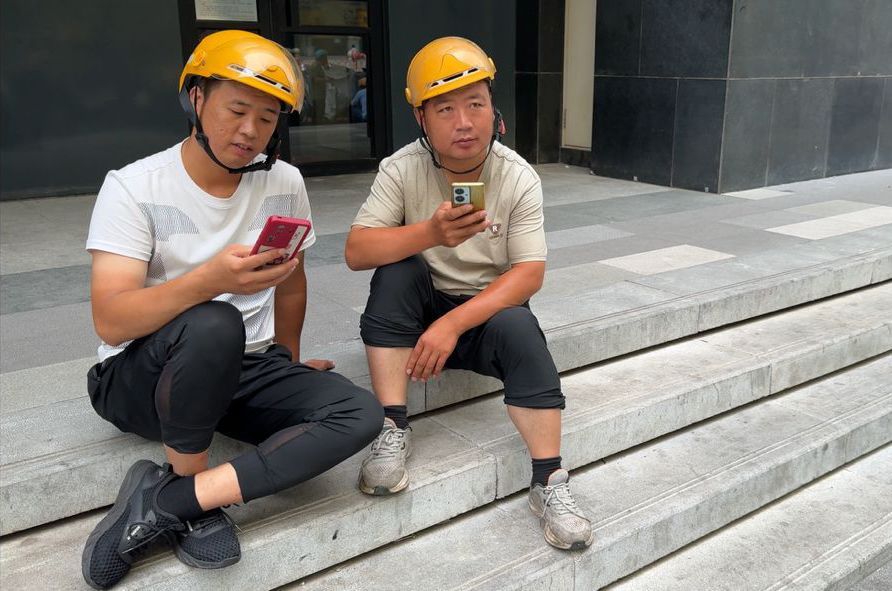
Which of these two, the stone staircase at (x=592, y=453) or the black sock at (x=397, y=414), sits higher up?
the black sock at (x=397, y=414)

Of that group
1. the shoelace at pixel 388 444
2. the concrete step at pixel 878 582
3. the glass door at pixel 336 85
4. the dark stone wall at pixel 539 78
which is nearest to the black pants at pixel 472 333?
the shoelace at pixel 388 444

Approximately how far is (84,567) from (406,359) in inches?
44.2

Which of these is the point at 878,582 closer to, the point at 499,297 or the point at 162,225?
the point at 499,297

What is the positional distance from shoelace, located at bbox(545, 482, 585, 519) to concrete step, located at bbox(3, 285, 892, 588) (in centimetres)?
27

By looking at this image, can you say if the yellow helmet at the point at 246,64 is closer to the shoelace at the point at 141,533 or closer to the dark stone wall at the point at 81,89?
the shoelace at the point at 141,533

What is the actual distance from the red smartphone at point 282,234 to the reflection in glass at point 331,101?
665 centimetres

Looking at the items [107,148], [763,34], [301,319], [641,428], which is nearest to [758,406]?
[641,428]

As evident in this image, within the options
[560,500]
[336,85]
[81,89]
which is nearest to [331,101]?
[336,85]

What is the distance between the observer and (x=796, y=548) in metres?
2.97

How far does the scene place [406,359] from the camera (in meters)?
2.73

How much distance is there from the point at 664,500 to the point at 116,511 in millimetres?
1815

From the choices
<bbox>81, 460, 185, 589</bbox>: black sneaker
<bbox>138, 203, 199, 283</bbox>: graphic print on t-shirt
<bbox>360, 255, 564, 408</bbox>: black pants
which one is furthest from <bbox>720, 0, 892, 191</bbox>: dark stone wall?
<bbox>81, 460, 185, 589</bbox>: black sneaker

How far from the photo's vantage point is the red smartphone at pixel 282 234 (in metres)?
1.99

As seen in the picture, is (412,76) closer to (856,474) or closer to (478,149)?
(478,149)
